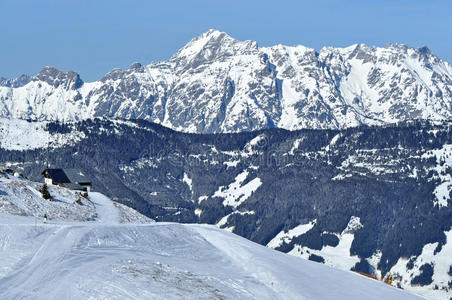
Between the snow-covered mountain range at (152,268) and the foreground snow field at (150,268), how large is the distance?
63 mm

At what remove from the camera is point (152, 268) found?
211 feet

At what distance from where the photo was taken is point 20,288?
54500mm

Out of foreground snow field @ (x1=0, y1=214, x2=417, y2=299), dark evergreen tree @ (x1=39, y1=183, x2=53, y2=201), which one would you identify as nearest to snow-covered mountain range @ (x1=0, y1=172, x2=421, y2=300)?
foreground snow field @ (x1=0, y1=214, x2=417, y2=299)

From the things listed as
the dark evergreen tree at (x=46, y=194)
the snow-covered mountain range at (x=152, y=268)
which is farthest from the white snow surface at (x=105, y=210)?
the snow-covered mountain range at (x=152, y=268)

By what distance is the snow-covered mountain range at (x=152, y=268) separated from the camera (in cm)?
5672

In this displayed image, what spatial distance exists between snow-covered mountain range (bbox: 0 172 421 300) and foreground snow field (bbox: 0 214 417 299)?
63mm

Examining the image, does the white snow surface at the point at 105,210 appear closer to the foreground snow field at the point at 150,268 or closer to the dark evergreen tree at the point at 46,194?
the dark evergreen tree at the point at 46,194

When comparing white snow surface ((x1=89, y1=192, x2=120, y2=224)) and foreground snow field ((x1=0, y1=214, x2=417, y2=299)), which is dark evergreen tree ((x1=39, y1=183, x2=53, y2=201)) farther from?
foreground snow field ((x1=0, y1=214, x2=417, y2=299))

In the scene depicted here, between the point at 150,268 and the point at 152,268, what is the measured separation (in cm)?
18

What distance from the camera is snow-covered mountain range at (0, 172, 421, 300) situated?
5672cm

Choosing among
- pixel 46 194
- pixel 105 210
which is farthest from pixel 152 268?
pixel 105 210

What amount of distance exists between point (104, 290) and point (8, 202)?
57.6 meters

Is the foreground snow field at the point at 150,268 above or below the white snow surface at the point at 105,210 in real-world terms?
below

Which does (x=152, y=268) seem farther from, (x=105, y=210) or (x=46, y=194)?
(x=105, y=210)
